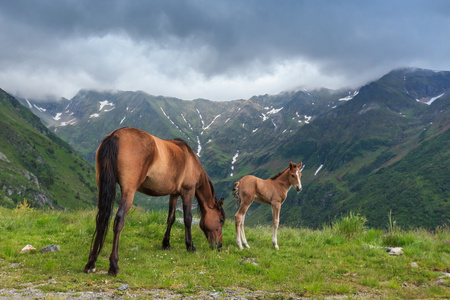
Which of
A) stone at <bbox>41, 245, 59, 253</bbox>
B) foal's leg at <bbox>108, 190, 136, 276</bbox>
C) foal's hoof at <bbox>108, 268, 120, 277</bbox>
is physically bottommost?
foal's hoof at <bbox>108, 268, 120, 277</bbox>

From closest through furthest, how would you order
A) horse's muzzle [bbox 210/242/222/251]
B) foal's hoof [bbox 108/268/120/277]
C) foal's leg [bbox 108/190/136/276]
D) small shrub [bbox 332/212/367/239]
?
foal's hoof [bbox 108/268/120/277] → foal's leg [bbox 108/190/136/276] → horse's muzzle [bbox 210/242/222/251] → small shrub [bbox 332/212/367/239]

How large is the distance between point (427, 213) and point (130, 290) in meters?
232

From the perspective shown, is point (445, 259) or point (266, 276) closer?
point (266, 276)

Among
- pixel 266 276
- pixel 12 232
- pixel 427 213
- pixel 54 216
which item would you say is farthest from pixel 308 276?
pixel 427 213

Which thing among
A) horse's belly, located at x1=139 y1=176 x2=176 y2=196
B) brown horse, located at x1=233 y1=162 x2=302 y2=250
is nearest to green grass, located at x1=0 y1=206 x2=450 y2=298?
brown horse, located at x1=233 y1=162 x2=302 y2=250

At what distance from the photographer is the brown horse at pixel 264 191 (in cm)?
1176

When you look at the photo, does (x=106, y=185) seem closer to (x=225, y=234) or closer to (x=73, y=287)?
(x=73, y=287)

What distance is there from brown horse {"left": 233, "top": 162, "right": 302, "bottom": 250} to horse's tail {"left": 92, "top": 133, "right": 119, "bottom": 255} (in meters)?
5.59

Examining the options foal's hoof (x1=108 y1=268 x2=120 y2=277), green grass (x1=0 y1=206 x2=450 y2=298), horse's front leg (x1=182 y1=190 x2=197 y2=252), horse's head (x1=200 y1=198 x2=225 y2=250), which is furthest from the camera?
horse's head (x1=200 y1=198 x2=225 y2=250)

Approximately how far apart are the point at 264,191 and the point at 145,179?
222 inches

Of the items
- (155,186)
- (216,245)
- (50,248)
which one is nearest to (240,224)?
(216,245)

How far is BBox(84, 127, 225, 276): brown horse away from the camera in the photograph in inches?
286

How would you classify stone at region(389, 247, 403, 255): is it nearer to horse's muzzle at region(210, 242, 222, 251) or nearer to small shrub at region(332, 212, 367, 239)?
small shrub at region(332, 212, 367, 239)

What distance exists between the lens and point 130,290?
20.1ft
